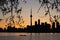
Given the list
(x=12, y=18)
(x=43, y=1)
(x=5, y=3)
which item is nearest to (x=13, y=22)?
(x=12, y=18)

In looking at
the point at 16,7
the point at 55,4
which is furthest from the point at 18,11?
the point at 55,4

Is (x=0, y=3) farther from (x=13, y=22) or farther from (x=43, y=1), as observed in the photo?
(x=43, y=1)

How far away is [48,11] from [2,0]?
123 cm

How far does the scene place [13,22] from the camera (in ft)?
21.1

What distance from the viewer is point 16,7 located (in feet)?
20.8

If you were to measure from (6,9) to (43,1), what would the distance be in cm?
95

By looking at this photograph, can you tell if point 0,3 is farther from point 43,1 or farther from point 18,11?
point 43,1

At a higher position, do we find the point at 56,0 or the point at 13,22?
the point at 56,0

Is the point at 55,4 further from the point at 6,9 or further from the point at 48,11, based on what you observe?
the point at 6,9

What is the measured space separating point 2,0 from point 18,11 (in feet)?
1.71

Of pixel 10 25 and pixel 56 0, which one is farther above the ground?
pixel 56 0

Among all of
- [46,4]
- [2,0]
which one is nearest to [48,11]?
[46,4]

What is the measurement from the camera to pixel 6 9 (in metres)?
6.21

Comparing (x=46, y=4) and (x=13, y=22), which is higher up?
(x=46, y=4)
